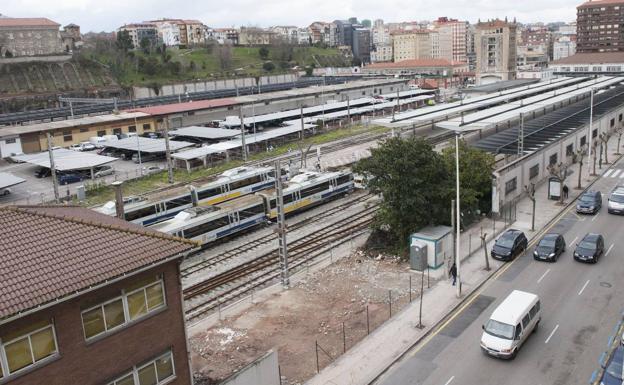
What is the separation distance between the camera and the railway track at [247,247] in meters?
31.5

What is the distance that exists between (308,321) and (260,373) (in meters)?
6.32

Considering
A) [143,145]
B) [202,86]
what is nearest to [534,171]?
[143,145]

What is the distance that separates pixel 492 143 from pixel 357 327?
28.3 m

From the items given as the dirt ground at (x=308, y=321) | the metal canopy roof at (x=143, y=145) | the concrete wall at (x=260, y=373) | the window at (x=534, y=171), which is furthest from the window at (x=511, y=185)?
the metal canopy roof at (x=143, y=145)

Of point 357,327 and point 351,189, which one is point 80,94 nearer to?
point 351,189

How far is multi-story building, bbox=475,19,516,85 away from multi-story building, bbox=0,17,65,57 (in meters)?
104

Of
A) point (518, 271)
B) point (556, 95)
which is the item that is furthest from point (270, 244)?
point (556, 95)

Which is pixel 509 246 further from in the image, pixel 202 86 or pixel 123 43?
pixel 123 43

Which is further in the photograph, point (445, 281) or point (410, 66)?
point (410, 66)

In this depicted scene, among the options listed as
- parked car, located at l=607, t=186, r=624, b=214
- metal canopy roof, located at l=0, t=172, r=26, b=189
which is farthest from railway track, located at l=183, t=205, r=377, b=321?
metal canopy roof, located at l=0, t=172, r=26, b=189

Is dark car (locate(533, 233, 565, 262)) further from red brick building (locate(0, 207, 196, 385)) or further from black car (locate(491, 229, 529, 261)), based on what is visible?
red brick building (locate(0, 207, 196, 385))

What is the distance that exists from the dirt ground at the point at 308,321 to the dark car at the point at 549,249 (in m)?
6.42

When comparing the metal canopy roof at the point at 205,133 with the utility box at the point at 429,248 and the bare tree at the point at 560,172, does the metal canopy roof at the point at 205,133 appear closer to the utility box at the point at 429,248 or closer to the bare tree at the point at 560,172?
the bare tree at the point at 560,172

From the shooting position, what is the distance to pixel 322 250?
32781mm
